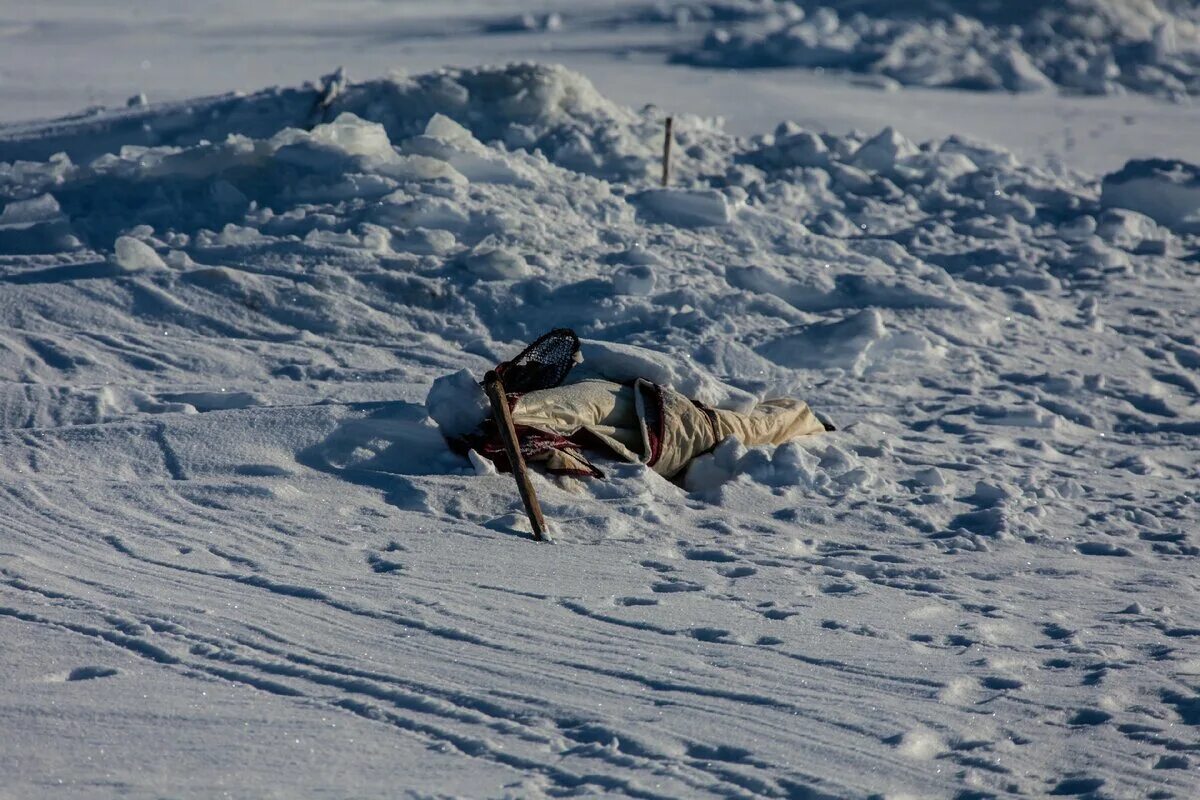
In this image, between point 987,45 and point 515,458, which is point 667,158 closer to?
point 515,458

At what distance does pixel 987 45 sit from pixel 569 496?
17.8m

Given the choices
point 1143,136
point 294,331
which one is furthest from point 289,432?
point 1143,136

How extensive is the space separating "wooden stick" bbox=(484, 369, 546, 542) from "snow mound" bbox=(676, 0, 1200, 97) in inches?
614

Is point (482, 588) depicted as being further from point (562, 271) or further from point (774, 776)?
point (562, 271)

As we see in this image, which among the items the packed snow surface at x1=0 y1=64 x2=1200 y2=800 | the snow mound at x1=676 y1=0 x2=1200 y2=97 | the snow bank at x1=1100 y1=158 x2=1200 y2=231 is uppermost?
the snow mound at x1=676 y1=0 x2=1200 y2=97

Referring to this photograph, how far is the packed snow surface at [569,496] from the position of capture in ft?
11.0

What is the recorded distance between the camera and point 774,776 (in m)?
Answer: 3.21

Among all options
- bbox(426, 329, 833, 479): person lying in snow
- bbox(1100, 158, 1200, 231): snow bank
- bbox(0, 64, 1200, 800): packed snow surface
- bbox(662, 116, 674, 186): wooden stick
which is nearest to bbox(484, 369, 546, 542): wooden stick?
bbox(0, 64, 1200, 800): packed snow surface

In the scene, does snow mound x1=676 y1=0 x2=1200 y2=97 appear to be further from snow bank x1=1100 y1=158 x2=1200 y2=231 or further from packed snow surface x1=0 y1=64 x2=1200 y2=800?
packed snow surface x1=0 y1=64 x2=1200 y2=800

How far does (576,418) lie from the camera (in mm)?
5234

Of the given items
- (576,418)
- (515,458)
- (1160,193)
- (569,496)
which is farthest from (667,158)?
(515,458)

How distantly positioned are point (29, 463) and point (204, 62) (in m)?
14.4

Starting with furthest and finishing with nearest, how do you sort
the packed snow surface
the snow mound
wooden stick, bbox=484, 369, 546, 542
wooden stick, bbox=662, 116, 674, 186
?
1. the snow mound
2. wooden stick, bbox=662, 116, 674, 186
3. wooden stick, bbox=484, 369, 546, 542
4. the packed snow surface

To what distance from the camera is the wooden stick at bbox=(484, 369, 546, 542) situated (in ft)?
15.3
